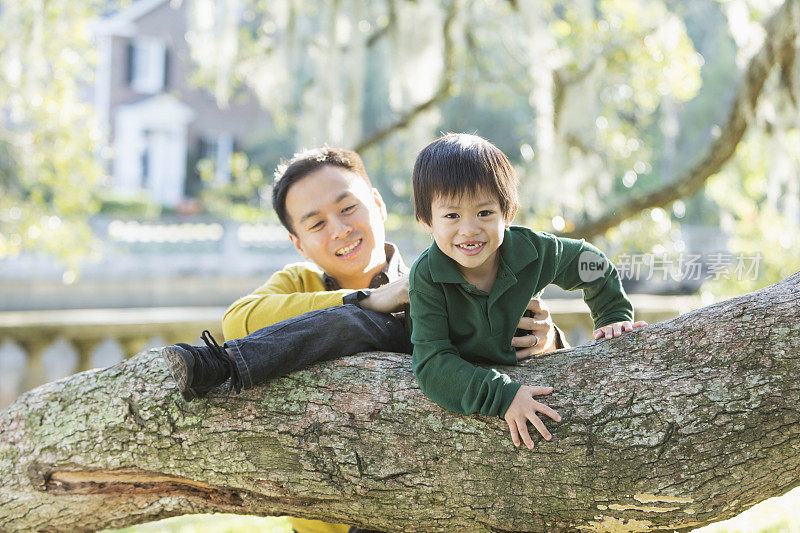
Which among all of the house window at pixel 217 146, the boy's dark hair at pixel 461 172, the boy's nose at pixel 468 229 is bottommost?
the boy's nose at pixel 468 229

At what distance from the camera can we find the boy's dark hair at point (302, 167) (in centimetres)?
263

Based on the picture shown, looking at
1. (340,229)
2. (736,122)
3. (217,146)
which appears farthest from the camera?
(217,146)

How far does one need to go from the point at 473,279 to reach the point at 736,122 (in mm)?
4361

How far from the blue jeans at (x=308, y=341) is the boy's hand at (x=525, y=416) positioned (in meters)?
0.56

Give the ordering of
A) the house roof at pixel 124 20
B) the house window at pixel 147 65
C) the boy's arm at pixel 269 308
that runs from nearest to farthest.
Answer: the boy's arm at pixel 269 308 → the house roof at pixel 124 20 → the house window at pixel 147 65

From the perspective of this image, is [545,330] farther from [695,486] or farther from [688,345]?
[695,486]

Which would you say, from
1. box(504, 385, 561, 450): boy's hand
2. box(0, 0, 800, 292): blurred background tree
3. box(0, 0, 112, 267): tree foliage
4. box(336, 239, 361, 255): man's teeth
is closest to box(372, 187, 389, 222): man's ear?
box(336, 239, 361, 255): man's teeth

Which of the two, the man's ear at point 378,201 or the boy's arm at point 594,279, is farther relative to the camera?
the man's ear at point 378,201

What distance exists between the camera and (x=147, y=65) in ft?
74.8

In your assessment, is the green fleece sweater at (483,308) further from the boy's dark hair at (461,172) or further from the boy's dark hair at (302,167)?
the boy's dark hair at (302,167)

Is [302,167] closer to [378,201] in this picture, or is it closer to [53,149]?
[378,201]

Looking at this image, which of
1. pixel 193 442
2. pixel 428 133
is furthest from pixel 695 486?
pixel 428 133

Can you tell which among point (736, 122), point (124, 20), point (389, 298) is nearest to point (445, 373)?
point (389, 298)

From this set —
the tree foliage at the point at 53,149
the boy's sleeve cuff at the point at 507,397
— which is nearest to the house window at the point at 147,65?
the tree foliage at the point at 53,149
